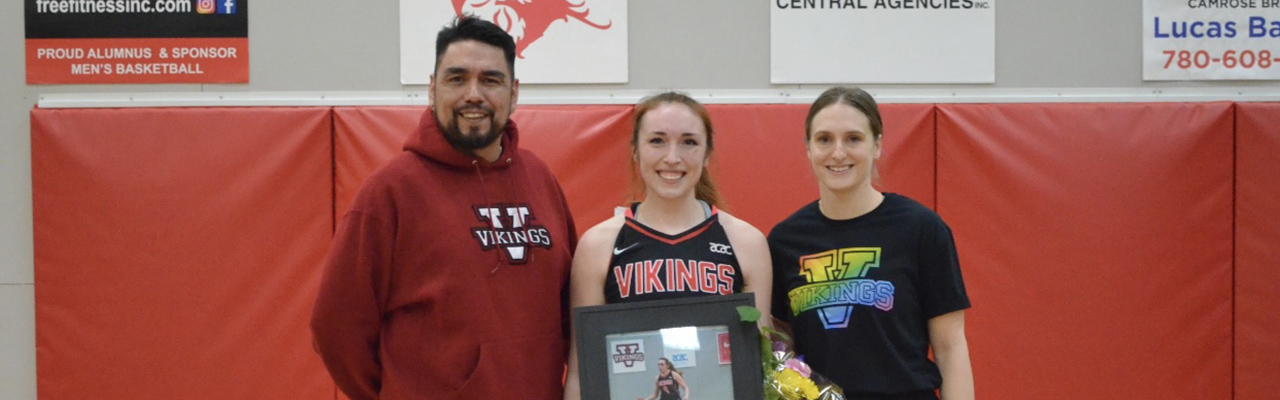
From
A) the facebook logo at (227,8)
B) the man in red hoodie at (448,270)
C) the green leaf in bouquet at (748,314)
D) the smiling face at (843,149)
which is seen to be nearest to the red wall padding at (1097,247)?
the smiling face at (843,149)

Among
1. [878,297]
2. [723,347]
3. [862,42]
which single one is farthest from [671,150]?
[862,42]

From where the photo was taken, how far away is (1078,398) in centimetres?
468

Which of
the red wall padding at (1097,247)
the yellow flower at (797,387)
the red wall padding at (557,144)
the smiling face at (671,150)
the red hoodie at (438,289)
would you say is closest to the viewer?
the yellow flower at (797,387)

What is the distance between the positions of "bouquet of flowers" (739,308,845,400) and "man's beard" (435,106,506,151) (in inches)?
32.0

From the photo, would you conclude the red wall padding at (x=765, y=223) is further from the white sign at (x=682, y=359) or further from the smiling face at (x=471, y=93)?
the white sign at (x=682, y=359)

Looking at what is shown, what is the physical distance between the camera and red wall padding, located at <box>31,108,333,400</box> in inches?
179

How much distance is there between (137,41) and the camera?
15.2 feet

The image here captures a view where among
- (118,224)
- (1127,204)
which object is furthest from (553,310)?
(1127,204)

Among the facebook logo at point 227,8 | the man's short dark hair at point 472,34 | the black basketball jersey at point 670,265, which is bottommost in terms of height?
the black basketball jersey at point 670,265

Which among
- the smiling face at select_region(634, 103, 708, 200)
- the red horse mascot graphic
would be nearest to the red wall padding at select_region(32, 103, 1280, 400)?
the red horse mascot graphic

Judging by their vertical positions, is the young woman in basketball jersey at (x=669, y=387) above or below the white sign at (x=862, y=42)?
below

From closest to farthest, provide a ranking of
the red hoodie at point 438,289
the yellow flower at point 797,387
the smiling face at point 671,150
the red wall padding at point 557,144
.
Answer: the yellow flower at point 797,387 < the red hoodie at point 438,289 < the smiling face at point 671,150 < the red wall padding at point 557,144

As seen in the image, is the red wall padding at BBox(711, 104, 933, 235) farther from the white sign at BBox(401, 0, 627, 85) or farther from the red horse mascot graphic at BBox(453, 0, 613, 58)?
the red horse mascot graphic at BBox(453, 0, 613, 58)

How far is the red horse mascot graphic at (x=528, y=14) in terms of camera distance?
4.62 meters
